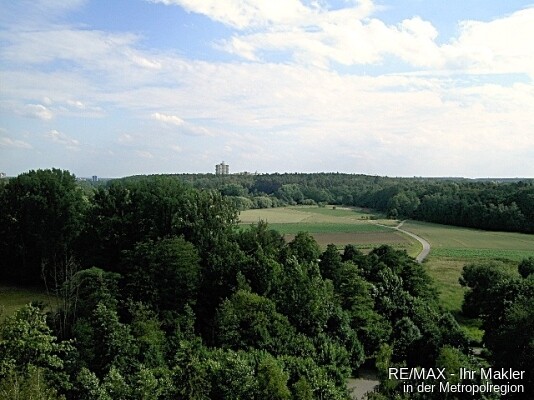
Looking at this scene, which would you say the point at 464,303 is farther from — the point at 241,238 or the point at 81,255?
the point at 81,255

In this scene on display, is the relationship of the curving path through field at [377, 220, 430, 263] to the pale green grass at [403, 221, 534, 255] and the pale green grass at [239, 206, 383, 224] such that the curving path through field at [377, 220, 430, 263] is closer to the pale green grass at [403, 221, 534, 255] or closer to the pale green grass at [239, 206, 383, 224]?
the pale green grass at [403, 221, 534, 255]

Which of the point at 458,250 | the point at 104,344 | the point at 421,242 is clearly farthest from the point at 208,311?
the point at 421,242

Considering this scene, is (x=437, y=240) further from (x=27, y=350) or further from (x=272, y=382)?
(x=27, y=350)

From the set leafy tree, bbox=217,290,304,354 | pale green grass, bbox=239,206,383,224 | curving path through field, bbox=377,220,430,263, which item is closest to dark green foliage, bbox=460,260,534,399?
leafy tree, bbox=217,290,304,354

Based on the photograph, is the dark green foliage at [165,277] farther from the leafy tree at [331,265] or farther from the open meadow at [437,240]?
the open meadow at [437,240]

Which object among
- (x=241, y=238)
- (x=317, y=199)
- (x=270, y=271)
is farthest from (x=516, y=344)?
(x=317, y=199)

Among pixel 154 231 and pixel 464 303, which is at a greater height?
pixel 154 231

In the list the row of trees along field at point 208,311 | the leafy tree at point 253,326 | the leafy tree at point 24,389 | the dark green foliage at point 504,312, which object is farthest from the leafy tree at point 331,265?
the leafy tree at point 24,389
